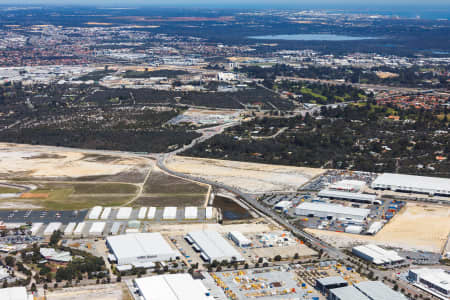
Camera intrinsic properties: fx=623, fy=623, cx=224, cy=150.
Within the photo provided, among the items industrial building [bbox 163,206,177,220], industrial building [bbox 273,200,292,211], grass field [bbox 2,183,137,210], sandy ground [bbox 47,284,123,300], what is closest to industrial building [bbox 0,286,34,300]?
sandy ground [bbox 47,284,123,300]

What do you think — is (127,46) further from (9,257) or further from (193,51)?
(9,257)

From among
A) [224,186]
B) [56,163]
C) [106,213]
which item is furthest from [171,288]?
[56,163]

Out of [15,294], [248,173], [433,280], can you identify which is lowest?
[248,173]

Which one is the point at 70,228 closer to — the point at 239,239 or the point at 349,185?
the point at 239,239

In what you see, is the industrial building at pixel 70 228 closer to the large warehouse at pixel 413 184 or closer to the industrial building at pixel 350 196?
the industrial building at pixel 350 196

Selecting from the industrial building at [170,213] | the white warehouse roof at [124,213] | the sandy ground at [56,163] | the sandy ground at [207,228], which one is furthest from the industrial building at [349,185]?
the sandy ground at [56,163]

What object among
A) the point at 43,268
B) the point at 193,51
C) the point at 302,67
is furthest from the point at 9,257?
the point at 193,51
